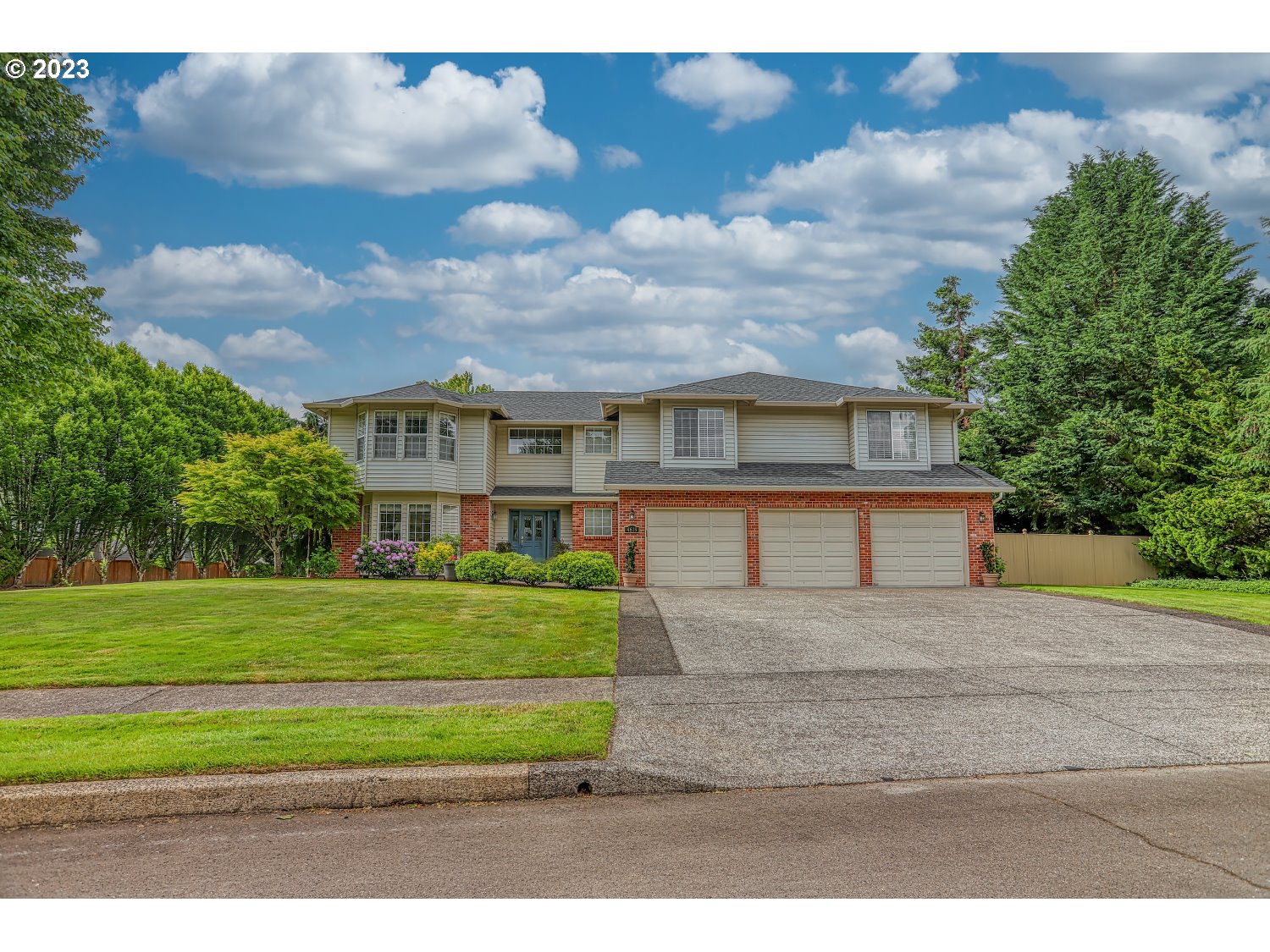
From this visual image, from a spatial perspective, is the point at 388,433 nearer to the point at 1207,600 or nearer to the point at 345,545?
the point at 345,545

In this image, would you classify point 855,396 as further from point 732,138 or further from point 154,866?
point 154,866

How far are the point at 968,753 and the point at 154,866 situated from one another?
524 cm

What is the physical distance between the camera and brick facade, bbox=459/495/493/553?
23.8 m

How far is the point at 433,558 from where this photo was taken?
2069 centimetres

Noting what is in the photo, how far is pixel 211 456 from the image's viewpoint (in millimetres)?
25703

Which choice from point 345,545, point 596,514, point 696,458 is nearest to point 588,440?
point 596,514

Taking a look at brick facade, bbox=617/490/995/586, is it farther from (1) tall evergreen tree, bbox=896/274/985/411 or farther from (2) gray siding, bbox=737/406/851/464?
(1) tall evergreen tree, bbox=896/274/985/411

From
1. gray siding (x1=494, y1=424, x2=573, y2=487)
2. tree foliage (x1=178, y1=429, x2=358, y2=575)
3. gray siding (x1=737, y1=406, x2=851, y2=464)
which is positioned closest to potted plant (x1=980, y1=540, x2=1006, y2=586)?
gray siding (x1=737, y1=406, x2=851, y2=464)

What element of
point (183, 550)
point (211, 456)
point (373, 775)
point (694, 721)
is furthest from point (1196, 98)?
point (183, 550)

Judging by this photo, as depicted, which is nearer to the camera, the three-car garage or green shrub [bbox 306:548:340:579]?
the three-car garage

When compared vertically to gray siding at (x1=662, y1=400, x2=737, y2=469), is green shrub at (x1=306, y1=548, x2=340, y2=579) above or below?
below

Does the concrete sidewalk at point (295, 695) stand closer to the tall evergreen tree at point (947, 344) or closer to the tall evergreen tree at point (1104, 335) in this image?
the tall evergreen tree at point (1104, 335)

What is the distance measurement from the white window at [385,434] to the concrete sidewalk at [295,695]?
51.2ft

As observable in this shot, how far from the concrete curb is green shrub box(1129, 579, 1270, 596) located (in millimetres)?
21608
